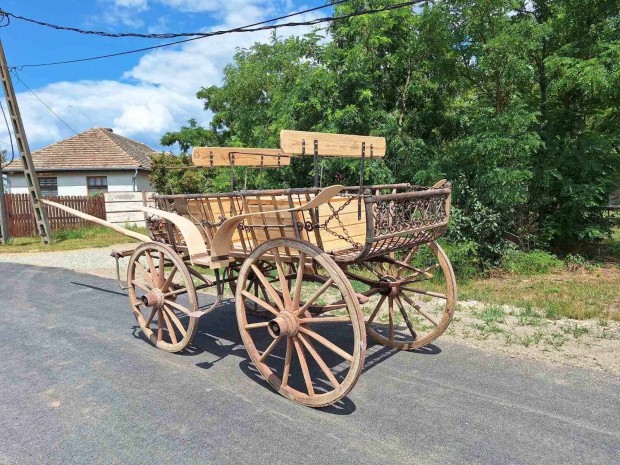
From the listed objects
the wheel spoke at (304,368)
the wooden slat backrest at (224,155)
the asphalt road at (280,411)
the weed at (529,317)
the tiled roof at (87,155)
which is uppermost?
the tiled roof at (87,155)

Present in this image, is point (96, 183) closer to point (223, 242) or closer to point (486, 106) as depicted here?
point (486, 106)

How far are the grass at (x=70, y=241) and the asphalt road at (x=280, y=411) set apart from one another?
10098 millimetres

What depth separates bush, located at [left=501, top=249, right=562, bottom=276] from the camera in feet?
28.5

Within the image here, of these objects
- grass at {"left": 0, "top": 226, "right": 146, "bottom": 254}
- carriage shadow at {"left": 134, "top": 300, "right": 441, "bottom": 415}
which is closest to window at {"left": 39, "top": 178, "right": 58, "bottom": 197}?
grass at {"left": 0, "top": 226, "right": 146, "bottom": 254}

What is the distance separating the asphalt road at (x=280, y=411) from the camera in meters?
2.86

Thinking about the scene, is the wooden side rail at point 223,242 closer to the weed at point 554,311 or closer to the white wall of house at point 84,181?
the weed at point 554,311

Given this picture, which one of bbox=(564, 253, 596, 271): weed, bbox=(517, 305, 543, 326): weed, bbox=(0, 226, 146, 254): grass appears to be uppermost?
bbox=(517, 305, 543, 326): weed

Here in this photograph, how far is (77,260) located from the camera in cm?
1135

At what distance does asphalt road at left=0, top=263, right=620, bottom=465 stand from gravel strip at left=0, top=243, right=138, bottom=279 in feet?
17.1

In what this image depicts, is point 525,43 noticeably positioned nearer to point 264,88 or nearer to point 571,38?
point 571,38

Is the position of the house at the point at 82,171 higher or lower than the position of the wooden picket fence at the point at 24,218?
higher

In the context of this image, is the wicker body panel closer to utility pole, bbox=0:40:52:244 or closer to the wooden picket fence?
utility pole, bbox=0:40:52:244

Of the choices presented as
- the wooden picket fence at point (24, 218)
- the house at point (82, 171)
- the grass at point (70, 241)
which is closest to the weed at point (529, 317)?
the grass at point (70, 241)

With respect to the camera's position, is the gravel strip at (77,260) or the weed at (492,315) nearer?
the weed at (492,315)
